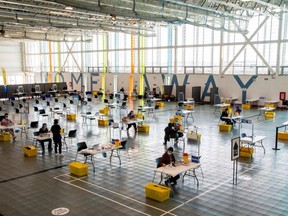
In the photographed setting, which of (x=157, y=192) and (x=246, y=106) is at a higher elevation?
(x=246, y=106)

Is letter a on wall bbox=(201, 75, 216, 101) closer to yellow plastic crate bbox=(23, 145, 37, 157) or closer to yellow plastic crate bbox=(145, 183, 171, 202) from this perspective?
yellow plastic crate bbox=(23, 145, 37, 157)

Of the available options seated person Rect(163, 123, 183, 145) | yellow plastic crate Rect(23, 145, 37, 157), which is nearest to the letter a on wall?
seated person Rect(163, 123, 183, 145)

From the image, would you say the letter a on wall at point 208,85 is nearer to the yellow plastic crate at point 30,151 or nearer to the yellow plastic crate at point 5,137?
the yellow plastic crate at point 5,137

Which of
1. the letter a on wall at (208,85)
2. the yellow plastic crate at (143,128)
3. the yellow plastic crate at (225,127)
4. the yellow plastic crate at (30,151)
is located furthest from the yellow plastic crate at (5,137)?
the letter a on wall at (208,85)

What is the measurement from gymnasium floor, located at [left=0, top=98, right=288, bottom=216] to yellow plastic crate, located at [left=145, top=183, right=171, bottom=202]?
162 millimetres

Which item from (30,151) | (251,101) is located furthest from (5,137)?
(251,101)

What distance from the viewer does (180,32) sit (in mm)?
36062

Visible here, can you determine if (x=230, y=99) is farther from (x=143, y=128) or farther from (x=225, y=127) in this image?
(x=143, y=128)

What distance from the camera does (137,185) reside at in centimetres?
1034

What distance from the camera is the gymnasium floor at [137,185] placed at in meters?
8.67

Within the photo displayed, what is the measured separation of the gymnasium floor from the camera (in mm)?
8672

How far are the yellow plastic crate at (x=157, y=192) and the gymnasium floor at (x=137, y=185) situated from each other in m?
0.16

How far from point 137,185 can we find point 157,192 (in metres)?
1.39

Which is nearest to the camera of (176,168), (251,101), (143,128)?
(176,168)
